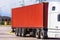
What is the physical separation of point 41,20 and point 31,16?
3601 millimetres

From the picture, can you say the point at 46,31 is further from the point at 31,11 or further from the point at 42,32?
the point at 31,11

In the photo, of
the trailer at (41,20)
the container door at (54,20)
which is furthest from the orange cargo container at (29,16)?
the container door at (54,20)

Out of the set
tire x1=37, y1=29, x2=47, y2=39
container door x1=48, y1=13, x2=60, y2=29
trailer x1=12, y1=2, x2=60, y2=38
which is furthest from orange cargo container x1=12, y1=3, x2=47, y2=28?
container door x1=48, y1=13, x2=60, y2=29

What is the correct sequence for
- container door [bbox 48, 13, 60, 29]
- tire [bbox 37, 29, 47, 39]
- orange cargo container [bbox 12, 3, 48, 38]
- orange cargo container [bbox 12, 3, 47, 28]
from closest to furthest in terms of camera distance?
container door [bbox 48, 13, 60, 29], orange cargo container [bbox 12, 3, 48, 38], tire [bbox 37, 29, 47, 39], orange cargo container [bbox 12, 3, 47, 28]

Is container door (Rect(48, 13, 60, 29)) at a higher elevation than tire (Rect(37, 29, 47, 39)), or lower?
higher

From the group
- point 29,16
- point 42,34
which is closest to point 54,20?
point 42,34

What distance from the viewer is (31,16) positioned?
32969 mm

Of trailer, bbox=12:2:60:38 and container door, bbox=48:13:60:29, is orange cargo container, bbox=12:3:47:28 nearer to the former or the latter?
trailer, bbox=12:2:60:38

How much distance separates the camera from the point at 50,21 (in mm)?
28375

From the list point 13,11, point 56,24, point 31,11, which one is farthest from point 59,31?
point 13,11

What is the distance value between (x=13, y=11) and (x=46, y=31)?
491 inches

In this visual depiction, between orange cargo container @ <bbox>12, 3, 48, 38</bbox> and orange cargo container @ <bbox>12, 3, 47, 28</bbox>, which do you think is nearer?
orange cargo container @ <bbox>12, 3, 48, 38</bbox>

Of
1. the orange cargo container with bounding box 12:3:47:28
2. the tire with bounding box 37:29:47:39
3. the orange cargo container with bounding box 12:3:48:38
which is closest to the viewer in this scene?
the orange cargo container with bounding box 12:3:48:38

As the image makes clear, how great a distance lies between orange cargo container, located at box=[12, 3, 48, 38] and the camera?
95.5ft
